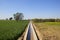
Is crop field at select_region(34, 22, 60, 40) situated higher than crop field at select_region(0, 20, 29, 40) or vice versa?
crop field at select_region(0, 20, 29, 40)

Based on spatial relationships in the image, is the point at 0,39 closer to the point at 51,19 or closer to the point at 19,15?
the point at 51,19

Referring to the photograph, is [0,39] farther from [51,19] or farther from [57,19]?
[51,19]

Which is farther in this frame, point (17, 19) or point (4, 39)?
point (17, 19)

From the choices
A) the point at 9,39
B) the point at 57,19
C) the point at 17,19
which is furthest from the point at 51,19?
the point at 9,39

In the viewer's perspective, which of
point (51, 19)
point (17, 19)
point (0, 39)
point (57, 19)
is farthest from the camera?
point (17, 19)

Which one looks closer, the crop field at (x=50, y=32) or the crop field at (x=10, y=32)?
the crop field at (x=10, y=32)

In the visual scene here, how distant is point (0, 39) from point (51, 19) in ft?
263

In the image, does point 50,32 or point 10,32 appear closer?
point 10,32

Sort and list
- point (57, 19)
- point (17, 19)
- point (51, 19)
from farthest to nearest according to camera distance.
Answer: point (17, 19)
point (51, 19)
point (57, 19)

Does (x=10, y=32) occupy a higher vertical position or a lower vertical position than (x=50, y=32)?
higher

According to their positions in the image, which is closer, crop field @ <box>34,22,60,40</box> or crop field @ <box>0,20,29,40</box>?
crop field @ <box>0,20,29,40</box>

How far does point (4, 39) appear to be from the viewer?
31.8ft

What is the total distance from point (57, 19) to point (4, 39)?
232 feet

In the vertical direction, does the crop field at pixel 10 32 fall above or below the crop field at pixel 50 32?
above
